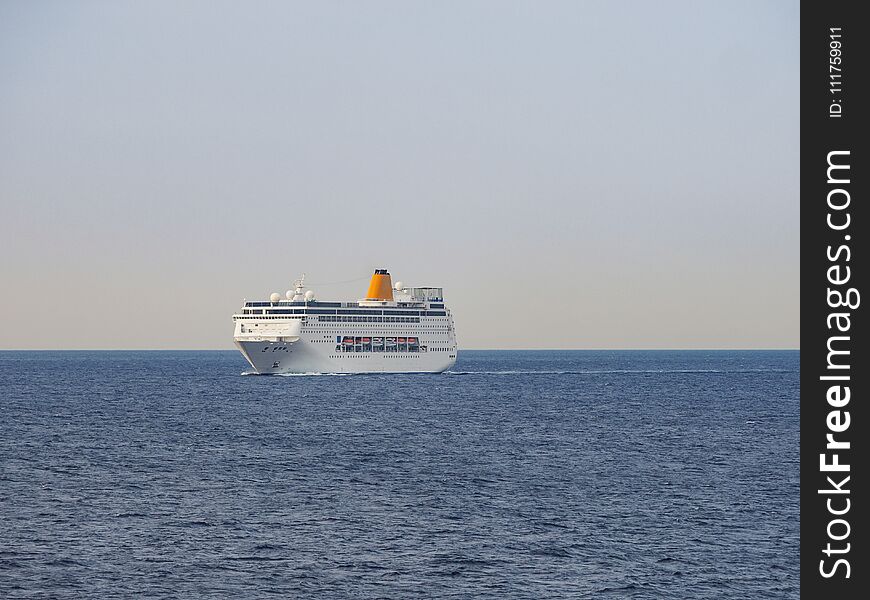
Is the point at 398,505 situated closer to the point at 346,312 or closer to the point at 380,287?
the point at 346,312

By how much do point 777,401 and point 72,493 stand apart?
3129 inches

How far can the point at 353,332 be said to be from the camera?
129500 mm

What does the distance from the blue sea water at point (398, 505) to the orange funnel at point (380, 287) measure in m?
52.5

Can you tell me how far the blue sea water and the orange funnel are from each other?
52508 mm

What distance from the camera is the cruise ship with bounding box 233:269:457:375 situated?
4906 inches

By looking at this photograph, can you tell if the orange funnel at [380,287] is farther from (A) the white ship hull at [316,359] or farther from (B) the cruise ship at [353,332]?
(A) the white ship hull at [316,359]

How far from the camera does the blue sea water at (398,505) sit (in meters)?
31.5

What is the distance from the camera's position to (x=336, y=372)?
5074 inches
